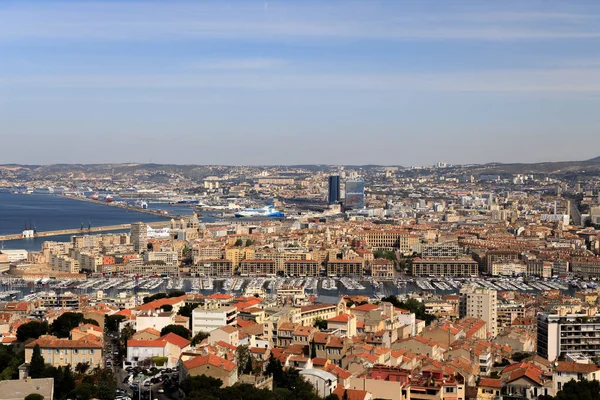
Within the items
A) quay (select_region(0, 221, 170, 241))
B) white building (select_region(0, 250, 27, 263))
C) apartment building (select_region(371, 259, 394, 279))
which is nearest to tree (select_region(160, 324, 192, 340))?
apartment building (select_region(371, 259, 394, 279))

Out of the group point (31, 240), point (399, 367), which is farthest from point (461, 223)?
point (399, 367)

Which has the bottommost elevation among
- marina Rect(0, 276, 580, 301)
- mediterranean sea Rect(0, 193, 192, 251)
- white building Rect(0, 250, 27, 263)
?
mediterranean sea Rect(0, 193, 192, 251)

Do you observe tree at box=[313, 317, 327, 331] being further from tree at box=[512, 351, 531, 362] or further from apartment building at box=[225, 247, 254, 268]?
apartment building at box=[225, 247, 254, 268]

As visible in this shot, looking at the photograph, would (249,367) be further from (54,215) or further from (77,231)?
(54,215)

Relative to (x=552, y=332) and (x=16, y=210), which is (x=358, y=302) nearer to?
(x=552, y=332)

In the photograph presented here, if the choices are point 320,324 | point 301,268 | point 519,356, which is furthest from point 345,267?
point 519,356
